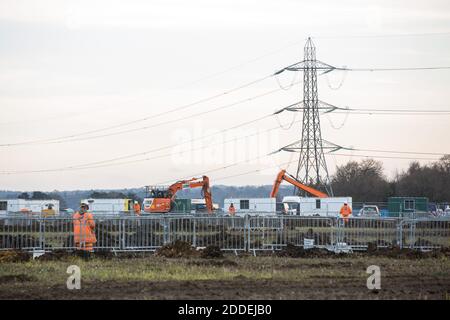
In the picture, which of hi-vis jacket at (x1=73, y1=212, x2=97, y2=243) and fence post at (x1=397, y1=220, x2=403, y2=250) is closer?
hi-vis jacket at (x1=73, y1=212, x2=97, y2=243)

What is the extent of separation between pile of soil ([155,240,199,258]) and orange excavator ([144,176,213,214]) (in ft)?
130

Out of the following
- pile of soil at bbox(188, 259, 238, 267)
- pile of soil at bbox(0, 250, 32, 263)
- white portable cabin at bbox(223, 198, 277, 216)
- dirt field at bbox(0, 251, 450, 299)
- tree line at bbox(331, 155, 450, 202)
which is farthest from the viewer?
tree line at bbox(331, 155, 450, 202)

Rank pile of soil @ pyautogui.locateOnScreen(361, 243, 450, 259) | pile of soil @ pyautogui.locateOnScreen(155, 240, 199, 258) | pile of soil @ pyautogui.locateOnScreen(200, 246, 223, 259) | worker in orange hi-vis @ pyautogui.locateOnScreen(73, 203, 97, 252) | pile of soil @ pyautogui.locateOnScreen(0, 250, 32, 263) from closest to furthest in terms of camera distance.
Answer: pile of soil @ pyautogui.locateOnScreen(0, 250, 32, 263) < pile of soil @ pyautogui.locateOnScreen(200, 246, 223, 259) < pile of soil @ pyautogui.locateOnScreen(155, 240, 199, 258) < pile of soil @ pyautogui.locateOnScreen(361, 243, 450, 259) < worker in orange hi-vis @ pyautogui.locateOnScreen(73, 203, 97, 252)

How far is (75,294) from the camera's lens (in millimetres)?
17359

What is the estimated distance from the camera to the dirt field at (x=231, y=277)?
57.2 ft

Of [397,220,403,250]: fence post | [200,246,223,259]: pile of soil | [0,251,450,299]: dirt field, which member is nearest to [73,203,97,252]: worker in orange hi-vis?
[0,251,450,299]: dirt field

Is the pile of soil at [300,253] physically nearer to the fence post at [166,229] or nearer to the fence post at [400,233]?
the fence post at [400,233]

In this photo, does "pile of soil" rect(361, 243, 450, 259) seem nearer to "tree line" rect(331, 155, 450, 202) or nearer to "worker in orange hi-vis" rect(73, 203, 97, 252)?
"worker in orange hi-vis" rect(73, 203, 97, 252)

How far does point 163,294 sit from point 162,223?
48.6 feet

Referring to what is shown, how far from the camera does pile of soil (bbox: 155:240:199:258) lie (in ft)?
91.1

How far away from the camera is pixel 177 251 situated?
28.0 m

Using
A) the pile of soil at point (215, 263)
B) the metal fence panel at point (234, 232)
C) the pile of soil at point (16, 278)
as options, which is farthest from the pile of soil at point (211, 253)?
the pile of soil at point (16, 278)
